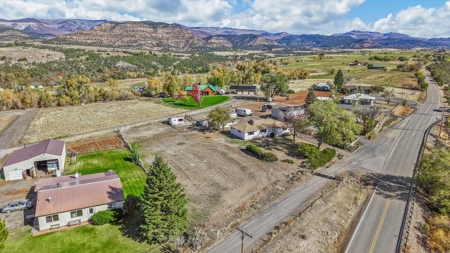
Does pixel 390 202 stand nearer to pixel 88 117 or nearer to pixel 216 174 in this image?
pixel 216 174

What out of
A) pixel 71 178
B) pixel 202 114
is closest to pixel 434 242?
pixel 71 178

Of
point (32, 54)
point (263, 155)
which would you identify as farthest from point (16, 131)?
point (32, 54)

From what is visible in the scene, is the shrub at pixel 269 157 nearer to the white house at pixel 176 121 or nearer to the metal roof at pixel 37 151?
the white house at pixel 176 121

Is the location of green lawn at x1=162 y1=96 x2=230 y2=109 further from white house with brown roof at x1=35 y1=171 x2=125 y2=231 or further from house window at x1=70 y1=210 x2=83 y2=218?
house window at x1=70 y1=210 x2=83 y2=218

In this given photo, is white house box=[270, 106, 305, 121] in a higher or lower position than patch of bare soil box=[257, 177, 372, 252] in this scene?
higher

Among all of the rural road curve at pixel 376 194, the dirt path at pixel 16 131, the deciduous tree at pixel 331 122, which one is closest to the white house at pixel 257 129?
the deciduous tree at pixel 331 122

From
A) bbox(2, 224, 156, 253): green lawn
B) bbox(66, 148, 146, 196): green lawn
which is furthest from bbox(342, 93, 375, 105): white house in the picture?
bbox(2, 224, 156, 253): green lawn
